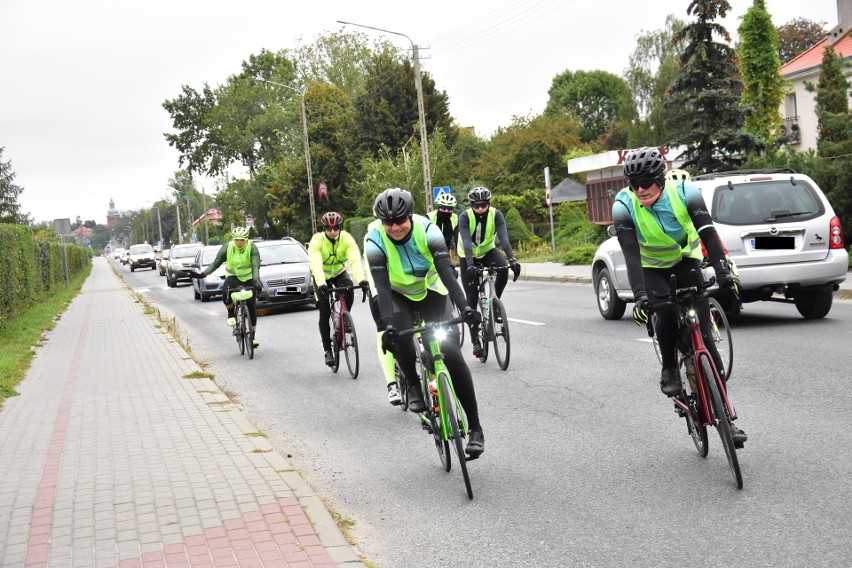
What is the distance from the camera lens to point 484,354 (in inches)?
424

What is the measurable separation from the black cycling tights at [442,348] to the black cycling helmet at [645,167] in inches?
54.5

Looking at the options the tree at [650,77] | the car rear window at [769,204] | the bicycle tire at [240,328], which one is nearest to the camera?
the car rear window at [769,204]

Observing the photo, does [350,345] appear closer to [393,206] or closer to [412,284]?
[412,284]

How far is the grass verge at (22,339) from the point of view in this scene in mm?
11435

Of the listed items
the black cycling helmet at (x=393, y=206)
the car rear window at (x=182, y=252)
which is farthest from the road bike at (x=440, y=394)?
the car rear window at (x=182, y=252)

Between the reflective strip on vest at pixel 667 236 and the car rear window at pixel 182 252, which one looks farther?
the car rear window at pixel 182 252

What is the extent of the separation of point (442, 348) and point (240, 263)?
805 cm

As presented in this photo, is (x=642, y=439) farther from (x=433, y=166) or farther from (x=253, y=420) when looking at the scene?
(x=433, y=166)

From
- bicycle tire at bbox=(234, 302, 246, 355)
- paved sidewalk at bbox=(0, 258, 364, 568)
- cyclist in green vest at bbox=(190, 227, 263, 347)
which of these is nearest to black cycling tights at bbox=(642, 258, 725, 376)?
paved sidewalk at bbox=(0, 258, 364, 568)

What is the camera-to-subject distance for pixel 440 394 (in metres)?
5.63

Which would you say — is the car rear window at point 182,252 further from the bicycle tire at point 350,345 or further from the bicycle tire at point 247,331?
the bicycle tire at point 350,345

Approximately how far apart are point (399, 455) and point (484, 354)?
13.2 ft

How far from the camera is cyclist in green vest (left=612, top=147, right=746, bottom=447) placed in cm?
571

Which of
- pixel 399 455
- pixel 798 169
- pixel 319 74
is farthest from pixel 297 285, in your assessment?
pixel 319 74
